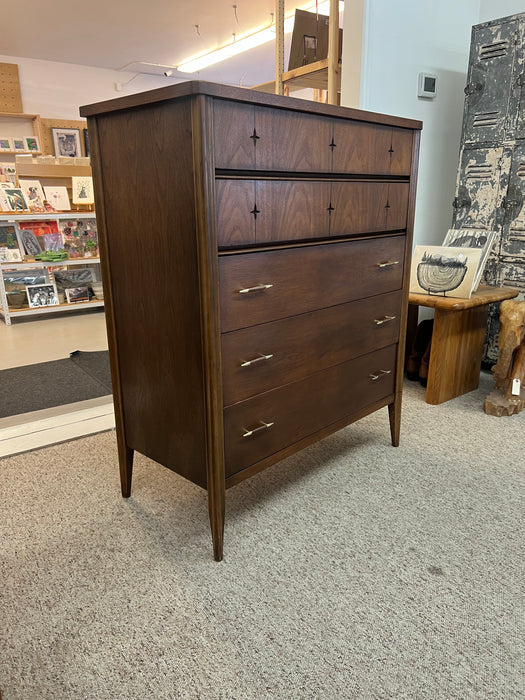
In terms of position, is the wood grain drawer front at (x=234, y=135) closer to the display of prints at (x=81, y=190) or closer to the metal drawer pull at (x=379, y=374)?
the metal drawer pull at (x=379, y=374)

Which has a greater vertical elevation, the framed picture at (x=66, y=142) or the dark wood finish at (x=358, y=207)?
the framed picture at (x=66, y=142)

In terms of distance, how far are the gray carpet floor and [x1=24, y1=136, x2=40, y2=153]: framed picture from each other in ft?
22.6

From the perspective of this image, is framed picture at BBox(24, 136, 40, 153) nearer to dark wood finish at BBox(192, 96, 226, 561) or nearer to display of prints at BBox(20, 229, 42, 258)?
display of prints at BBox(20, 229, 42, 258)

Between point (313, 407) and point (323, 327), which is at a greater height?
point (323, 327)

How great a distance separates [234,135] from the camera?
1.22 metres

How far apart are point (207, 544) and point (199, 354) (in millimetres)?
618

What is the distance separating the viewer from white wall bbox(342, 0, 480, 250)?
8.16ft

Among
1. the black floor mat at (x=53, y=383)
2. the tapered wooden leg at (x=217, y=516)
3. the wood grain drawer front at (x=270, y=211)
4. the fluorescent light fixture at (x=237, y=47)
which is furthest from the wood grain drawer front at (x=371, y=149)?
the fluorescent light fixture at (x=237, y=47)

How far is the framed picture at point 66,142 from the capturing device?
7.82 m

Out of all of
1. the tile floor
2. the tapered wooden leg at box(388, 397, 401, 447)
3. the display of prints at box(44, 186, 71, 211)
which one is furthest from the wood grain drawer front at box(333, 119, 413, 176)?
the display of prints at box(44, 186, 71, 211)

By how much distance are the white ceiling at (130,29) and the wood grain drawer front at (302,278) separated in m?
4.83

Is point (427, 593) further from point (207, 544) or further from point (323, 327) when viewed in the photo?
point (323, 327)

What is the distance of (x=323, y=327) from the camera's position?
1.64 m

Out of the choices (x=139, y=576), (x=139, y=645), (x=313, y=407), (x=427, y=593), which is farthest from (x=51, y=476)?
(x=427, y=593)
